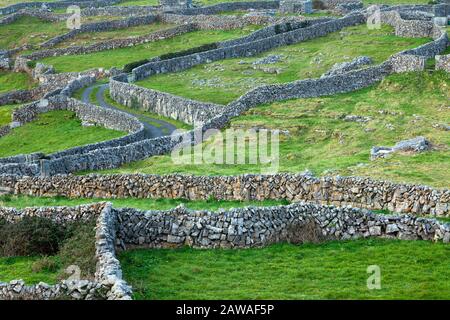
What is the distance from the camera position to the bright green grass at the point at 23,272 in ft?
105

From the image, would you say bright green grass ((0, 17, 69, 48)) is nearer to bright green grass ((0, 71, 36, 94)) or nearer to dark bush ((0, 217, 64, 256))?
bright green grass ((0, 71, 36, 94))

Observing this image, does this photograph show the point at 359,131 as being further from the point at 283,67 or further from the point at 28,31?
the point at 28,31

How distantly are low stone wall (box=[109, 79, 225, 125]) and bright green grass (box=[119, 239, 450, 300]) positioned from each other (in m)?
34.4

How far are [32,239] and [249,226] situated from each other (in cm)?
721

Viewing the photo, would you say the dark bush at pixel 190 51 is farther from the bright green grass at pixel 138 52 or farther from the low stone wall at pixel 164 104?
the low stone wall at pixel 164 104

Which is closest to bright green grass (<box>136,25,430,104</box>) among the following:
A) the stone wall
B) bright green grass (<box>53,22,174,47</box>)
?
the stone wall

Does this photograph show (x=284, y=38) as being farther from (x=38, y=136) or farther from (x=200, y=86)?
(x=38, y=136)

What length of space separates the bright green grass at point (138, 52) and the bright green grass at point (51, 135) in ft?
75.1

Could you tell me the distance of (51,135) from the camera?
7688 centimetres

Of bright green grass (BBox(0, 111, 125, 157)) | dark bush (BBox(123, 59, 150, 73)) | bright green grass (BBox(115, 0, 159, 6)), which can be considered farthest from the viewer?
bright green grass (BBox(115, 0, 159, 6))

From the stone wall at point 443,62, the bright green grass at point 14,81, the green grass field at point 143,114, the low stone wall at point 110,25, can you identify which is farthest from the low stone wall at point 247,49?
the low stone wall at point 110,25

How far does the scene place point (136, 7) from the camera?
143 metres

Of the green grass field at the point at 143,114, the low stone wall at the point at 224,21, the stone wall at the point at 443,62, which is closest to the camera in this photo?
the stone wall at the point at 443,62

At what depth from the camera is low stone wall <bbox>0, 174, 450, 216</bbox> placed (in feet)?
123
